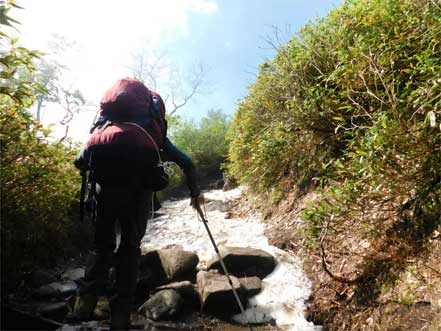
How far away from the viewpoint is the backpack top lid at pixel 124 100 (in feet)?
8.00

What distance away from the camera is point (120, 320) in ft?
7.86

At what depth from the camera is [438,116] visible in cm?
243

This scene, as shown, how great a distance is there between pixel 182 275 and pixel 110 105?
2.57 m

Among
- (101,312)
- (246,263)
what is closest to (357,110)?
(246,263)

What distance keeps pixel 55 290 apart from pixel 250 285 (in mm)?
2400

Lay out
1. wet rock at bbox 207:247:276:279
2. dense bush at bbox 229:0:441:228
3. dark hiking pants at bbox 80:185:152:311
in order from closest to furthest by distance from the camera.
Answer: dark hiking pants at bbox 80:185:152:311 → dense bush at bbox 229:0:441:228 → wet rock at bbox 207:247:276:279

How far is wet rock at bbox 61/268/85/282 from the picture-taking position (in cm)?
381

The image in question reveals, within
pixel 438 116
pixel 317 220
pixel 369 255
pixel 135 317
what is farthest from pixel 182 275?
pixel 438 116

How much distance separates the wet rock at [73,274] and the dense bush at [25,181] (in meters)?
0.32

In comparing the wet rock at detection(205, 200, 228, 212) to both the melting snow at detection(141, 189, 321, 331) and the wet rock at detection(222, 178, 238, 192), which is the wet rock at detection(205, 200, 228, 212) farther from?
the wet rock at detection(222, 178, 238, 192)

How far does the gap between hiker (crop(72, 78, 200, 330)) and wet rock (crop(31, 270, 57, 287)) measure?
1142 mm

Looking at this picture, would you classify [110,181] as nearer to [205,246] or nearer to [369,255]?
[369,255]

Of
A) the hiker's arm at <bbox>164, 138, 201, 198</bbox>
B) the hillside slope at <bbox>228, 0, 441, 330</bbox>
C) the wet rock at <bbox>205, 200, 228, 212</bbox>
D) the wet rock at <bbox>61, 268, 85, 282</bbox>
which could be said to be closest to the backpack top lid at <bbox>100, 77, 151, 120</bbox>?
the hiker's arm at <bbox>164, 138, 201, 198</bbox>

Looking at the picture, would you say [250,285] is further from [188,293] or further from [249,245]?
[249,245]
